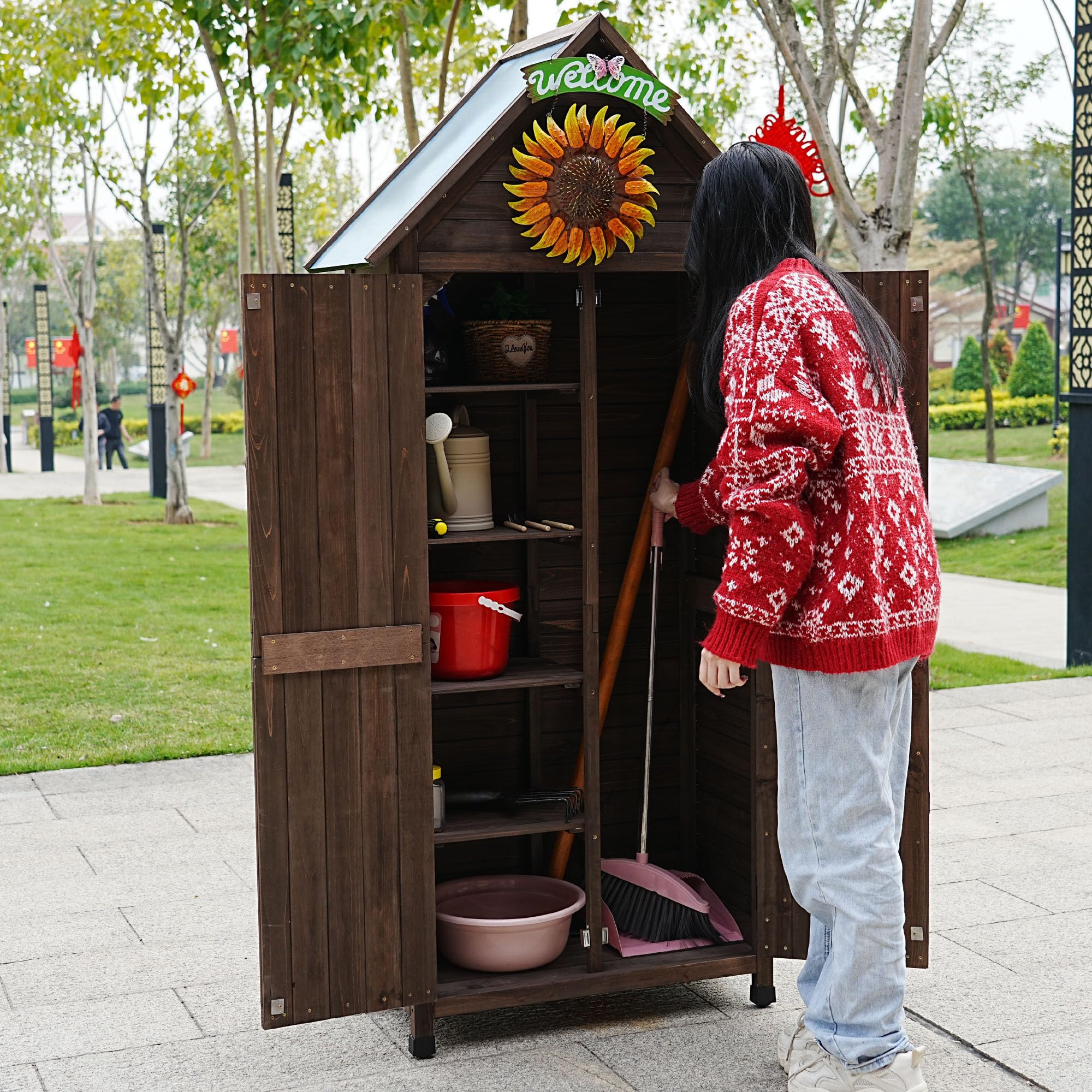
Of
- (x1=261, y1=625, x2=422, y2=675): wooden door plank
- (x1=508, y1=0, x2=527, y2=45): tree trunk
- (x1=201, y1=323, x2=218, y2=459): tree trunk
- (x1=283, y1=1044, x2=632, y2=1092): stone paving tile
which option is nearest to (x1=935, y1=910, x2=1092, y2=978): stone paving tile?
(x1=283, y1=1044, x2=632, y2=1092): stone paving tile

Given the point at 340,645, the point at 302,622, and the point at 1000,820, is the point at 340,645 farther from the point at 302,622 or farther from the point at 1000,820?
the point at 1000,820

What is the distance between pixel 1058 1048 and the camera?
3.08m

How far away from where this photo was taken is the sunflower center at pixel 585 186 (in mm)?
2982

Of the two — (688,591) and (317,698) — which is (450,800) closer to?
(317,698)

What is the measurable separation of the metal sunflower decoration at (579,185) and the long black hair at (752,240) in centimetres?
27

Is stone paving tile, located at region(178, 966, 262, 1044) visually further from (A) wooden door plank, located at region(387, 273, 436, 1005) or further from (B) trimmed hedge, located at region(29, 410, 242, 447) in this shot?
(B) trimmed hedge, located at region(29, 410, 242, 447)

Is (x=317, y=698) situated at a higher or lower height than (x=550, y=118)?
lower

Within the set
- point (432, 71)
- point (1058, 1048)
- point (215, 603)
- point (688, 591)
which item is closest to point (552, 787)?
point (688, 591)

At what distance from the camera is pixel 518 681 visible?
3211 millimetres

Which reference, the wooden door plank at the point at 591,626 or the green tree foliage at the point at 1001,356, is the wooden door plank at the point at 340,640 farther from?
the green tree foliage at the point at 1001,356

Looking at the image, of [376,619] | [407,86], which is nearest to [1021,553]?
[407,86]

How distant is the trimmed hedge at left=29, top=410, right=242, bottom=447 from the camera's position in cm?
3391

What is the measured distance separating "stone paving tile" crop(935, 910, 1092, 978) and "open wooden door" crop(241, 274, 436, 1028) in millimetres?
1563

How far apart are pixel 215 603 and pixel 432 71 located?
16.0ft
